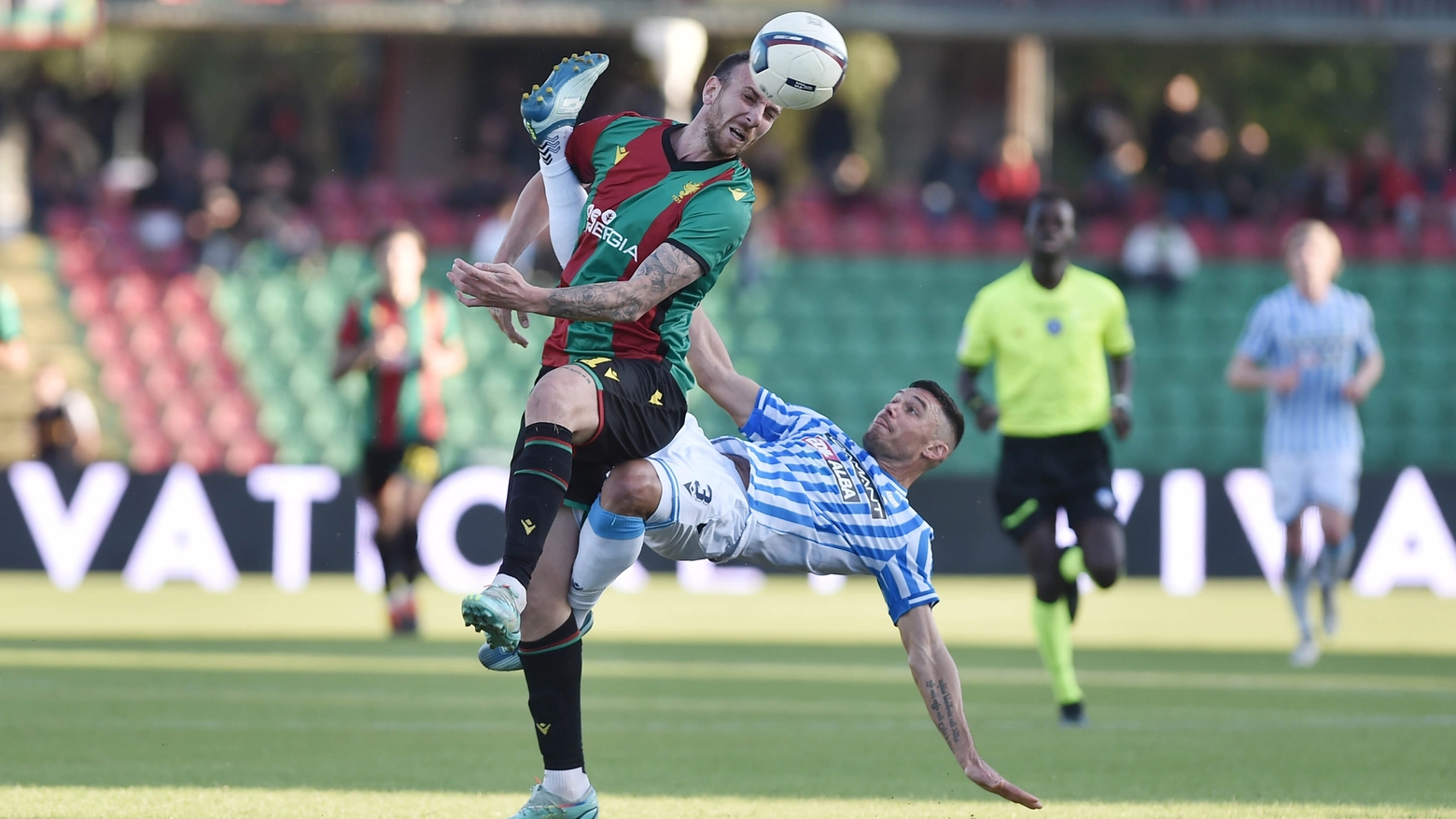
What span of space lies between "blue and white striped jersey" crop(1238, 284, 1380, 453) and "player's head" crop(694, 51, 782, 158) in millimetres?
6578

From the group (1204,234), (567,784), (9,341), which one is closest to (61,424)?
(9,341)

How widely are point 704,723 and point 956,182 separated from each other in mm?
13026

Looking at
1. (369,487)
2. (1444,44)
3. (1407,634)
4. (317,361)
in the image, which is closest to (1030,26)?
(1444,44)

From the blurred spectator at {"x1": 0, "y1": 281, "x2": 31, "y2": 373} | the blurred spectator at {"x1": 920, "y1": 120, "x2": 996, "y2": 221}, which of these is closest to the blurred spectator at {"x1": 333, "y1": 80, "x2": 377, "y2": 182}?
the blurred spectator at {"x1": 920, "y1": 120, "x2": 996, "y2": 221}

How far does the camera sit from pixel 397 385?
11977mm

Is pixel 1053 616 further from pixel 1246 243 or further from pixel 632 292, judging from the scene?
pixel 1246 243

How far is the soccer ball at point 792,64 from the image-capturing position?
18.4ft

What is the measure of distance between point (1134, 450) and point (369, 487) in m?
9.01

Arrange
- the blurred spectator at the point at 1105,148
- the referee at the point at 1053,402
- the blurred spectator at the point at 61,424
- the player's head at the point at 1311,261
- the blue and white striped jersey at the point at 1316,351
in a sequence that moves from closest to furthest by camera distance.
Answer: the referee at the point at 1053,402
the player's head at the point at 1311,261
the blue and white striped jersey at the point at 1316,351
the blurred spectator at the point at 61,424
the blurred spectator at the point at 1105,148

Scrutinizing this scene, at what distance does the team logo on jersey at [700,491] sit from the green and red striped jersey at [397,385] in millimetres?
6647

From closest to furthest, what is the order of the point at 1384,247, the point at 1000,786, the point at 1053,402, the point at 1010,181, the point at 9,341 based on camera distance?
the point at 1000,786, the point at 1053,402, the point at 9,341, the point at 1384,247, the point at 1010,181

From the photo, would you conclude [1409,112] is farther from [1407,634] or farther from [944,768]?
[944,768]

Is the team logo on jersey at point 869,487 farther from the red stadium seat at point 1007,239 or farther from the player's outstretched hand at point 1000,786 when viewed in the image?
the red stadium seat at point 1007,239

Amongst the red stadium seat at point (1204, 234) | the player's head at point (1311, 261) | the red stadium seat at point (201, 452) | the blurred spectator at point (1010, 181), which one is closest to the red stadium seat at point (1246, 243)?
the red stadium seat at point (1204, 234)
